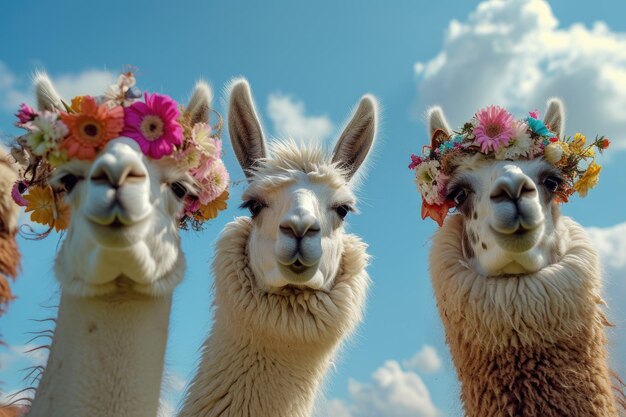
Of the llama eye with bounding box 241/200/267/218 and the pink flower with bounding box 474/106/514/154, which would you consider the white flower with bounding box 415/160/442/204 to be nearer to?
the pink flower with bounding box 474/106/514/154

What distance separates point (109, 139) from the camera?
3.35 m

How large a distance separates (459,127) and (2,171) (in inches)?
135

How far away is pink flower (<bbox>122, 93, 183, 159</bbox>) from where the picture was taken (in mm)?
3422

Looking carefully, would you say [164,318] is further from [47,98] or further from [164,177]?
[47,98]

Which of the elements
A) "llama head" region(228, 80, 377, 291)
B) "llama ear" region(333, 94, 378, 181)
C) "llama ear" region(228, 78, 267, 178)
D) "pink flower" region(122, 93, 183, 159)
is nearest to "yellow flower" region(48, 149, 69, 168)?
"pink flower" region(122, 93, 183, 159)

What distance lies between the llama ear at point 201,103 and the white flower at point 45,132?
851 mm

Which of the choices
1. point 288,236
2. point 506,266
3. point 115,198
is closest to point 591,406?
point 506,266

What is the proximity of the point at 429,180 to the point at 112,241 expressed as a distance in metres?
3.08

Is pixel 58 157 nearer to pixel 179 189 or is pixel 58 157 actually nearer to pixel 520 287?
pixel 179 189

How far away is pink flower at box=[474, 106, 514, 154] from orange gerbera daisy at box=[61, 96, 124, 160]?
8.93 feet

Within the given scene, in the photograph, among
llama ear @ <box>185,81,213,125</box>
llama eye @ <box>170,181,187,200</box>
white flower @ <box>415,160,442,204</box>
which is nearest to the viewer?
llama eye @ <box>170,181,187,200</box>

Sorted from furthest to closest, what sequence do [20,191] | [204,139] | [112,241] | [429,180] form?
[429,180], [20,191], [204,139], [112,241]

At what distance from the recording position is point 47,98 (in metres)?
3.81

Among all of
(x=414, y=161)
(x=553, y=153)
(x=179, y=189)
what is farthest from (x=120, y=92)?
(x=553, y=153)
